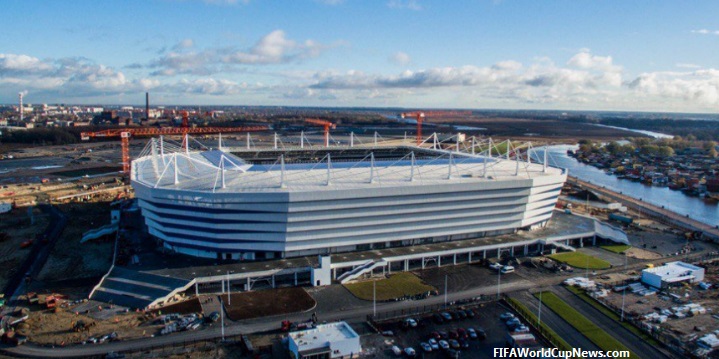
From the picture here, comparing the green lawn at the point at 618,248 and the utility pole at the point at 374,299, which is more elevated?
the green lawn at the point at 618,248

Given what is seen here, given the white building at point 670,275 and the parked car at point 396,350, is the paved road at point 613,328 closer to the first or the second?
the white building at point 670,275

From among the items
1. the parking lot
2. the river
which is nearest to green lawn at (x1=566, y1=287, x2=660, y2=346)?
the parking lot

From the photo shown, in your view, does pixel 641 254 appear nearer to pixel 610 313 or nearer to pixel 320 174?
pixel 610 313

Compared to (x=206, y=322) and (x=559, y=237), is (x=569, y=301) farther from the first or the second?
(x=206, y=322)

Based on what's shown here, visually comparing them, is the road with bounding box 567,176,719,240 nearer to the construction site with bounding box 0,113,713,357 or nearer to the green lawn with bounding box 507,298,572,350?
the construction site with bounding box 0,113,713,357

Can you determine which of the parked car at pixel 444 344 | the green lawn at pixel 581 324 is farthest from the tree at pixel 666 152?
the parked car at pixel 444 344
